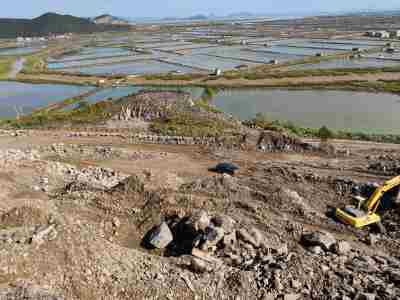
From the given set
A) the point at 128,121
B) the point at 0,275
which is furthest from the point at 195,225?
the point at 128,121

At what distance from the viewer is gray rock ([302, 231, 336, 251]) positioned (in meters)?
12.2

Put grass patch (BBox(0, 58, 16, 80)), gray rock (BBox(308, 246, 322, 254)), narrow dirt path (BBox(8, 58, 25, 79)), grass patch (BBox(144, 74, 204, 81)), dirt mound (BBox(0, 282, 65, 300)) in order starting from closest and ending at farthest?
dirt mound (BBox(0, 282, 65, 300))
gray rock (BBox(308, 246, 322, 254))
grass patch (BBox(144, 74, 204, 81))
narrow dirt path (BBox(8, 58, 25, 79))
grass patch (BBox(0, 58, 16, 80))

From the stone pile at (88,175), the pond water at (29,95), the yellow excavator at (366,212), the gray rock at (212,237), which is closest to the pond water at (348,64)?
the pond water at (29,95)

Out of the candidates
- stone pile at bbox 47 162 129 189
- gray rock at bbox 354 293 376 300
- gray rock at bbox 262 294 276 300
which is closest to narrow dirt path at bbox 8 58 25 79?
stone pile at bbox 47 162 129 189

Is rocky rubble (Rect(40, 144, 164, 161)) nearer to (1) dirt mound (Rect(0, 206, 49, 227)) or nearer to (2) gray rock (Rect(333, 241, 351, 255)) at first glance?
(1) dirt mound (Rect(0, 206, 49, 227))

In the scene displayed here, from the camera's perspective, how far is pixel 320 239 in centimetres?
1233

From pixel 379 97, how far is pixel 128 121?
87.2ft

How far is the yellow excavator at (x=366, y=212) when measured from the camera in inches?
532

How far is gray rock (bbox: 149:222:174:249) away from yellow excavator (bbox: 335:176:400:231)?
6.85 metres

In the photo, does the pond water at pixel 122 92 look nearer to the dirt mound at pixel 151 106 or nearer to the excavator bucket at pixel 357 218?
the dirt mound at pixel 151 106

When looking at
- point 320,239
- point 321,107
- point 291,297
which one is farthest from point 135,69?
point 291,297

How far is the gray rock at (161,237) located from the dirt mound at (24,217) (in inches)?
150

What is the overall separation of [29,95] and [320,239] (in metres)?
47.7

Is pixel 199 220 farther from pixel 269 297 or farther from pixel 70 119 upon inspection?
pixel 70 119
